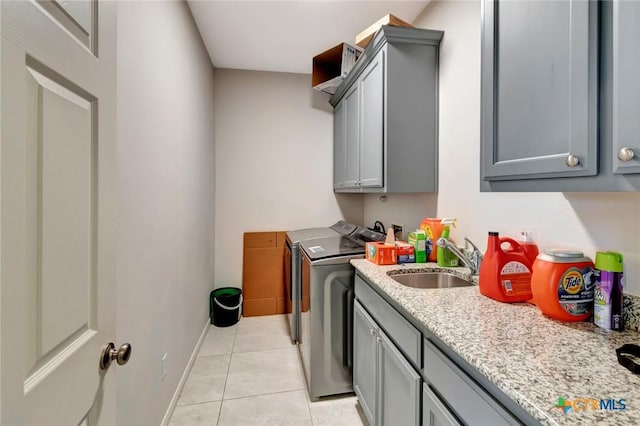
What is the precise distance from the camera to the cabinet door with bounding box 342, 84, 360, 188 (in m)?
2.47

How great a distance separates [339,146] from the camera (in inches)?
124

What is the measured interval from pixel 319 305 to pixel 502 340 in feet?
4.08

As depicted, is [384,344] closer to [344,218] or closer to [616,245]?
[616,245]

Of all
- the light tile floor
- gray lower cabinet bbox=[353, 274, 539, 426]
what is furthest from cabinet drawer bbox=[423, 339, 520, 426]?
the light tile floor

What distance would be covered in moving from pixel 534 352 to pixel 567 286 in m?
0.32

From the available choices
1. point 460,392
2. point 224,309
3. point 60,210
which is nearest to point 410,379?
point 460,392

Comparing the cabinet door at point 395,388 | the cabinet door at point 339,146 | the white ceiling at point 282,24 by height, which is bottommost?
the cabinet door at point 395,388

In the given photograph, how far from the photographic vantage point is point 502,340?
0.85 meters

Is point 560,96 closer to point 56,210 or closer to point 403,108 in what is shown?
point 403,108

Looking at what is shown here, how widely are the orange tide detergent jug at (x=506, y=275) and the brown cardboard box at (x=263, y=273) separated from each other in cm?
244

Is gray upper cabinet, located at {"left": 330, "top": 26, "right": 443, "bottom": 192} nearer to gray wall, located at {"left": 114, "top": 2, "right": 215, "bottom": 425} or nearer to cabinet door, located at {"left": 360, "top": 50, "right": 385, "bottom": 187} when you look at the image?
cabinet door, located at {"left": 360, "top": 50, "right": 385, "bottom": 187}

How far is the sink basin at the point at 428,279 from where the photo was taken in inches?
63.8

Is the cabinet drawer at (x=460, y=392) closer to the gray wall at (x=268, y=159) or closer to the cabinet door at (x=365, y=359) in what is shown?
the cabinet door at (x=365, y=359)

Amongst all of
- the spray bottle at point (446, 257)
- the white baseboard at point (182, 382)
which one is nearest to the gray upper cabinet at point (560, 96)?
the spray bottle at point (446, 257)
